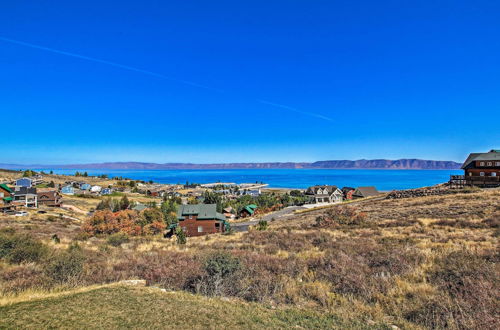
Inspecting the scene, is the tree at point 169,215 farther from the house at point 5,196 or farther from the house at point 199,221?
the house at point 5,196

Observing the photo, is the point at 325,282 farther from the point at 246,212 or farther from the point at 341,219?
the point at 246,212

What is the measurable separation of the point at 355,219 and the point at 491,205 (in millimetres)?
12229

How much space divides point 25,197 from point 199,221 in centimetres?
4762

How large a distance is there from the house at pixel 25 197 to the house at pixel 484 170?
85368mm

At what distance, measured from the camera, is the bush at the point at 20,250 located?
11753 mm

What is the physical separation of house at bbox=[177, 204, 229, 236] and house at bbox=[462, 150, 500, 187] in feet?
126

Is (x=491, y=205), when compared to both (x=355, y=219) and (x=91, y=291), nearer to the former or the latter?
(x=355, y=219)

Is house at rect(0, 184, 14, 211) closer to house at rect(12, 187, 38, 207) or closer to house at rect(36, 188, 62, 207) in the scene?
house at rect(12, 187, 38, 207)

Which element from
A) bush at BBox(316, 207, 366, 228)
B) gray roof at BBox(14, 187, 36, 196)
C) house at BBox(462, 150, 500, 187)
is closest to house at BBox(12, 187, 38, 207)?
gray roof at BBox(14, 187, 36, 196)

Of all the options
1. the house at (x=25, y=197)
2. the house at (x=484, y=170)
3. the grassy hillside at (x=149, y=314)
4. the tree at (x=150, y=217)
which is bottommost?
the tree at (x=150, y=217)

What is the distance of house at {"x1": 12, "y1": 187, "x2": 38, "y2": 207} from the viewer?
2314 inches

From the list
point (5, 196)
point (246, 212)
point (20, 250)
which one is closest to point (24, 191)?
point (5, 196)

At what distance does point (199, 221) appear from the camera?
130 ft

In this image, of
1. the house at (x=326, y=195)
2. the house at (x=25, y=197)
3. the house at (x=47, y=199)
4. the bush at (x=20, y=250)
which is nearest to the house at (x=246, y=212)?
the house at (x=326, y=195)
